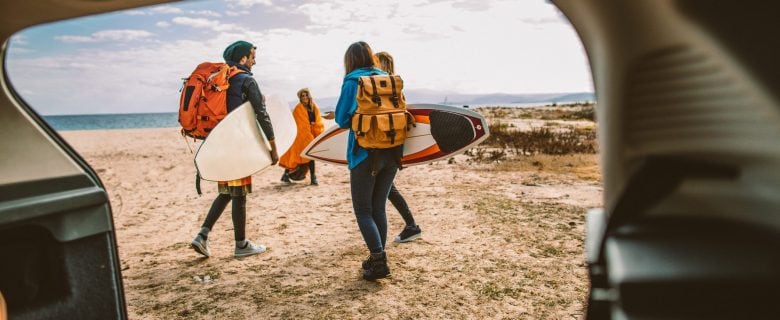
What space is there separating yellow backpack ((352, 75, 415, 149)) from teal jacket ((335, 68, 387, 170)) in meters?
0.08

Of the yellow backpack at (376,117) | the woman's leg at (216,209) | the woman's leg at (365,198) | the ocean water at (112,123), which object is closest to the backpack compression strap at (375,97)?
the yellow backpack at (376,117)

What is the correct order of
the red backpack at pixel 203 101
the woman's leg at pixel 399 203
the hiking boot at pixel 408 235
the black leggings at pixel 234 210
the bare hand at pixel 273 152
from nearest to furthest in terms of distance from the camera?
the red backpack at pixel 203 101 < the bare hand at pixel 273 152 < the black leggings at pixel 234 210 < the woman's leg at pixel 399 203 < the hiking boot at pixel 408 235

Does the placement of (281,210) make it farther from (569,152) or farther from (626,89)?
(569,152)

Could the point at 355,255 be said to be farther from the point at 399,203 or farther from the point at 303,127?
the point at 303,127

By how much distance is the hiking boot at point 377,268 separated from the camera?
12.8 feet

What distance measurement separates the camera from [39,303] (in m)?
1.54

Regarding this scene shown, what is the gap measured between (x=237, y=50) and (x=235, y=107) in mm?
540

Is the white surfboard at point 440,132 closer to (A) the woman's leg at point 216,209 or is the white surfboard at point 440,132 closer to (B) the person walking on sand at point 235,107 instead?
(B) the person walking on sand at point 235,107

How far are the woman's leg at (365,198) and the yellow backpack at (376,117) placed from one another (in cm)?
21

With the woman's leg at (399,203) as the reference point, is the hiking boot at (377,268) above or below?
below

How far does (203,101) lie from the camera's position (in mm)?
4121

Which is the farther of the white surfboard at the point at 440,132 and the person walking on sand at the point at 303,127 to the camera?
the person walking on sand at the point at 303,127

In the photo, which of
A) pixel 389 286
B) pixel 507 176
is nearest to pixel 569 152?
pixel 507 176

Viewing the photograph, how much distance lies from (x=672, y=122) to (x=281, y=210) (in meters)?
6.30
